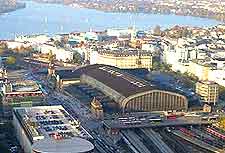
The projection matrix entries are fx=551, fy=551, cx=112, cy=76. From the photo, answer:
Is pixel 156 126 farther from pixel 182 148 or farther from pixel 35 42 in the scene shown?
pixel 35 42

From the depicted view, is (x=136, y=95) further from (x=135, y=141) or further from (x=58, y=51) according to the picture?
(x=58, y=51)

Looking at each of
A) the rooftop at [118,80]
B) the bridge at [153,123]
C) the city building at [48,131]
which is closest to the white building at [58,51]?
the rooftop at [118,80]

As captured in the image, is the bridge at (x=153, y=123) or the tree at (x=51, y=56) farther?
the tree at (x=51, y=56)

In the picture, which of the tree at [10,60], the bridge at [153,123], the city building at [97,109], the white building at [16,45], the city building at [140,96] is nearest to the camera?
the bridge at [153,123]

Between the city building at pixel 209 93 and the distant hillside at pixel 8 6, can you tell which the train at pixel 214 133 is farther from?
the distant hillside at pixel 8 6

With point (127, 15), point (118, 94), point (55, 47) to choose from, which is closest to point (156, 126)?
point (118, 94)

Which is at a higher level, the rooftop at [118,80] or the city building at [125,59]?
the rooftop at [118,80]
